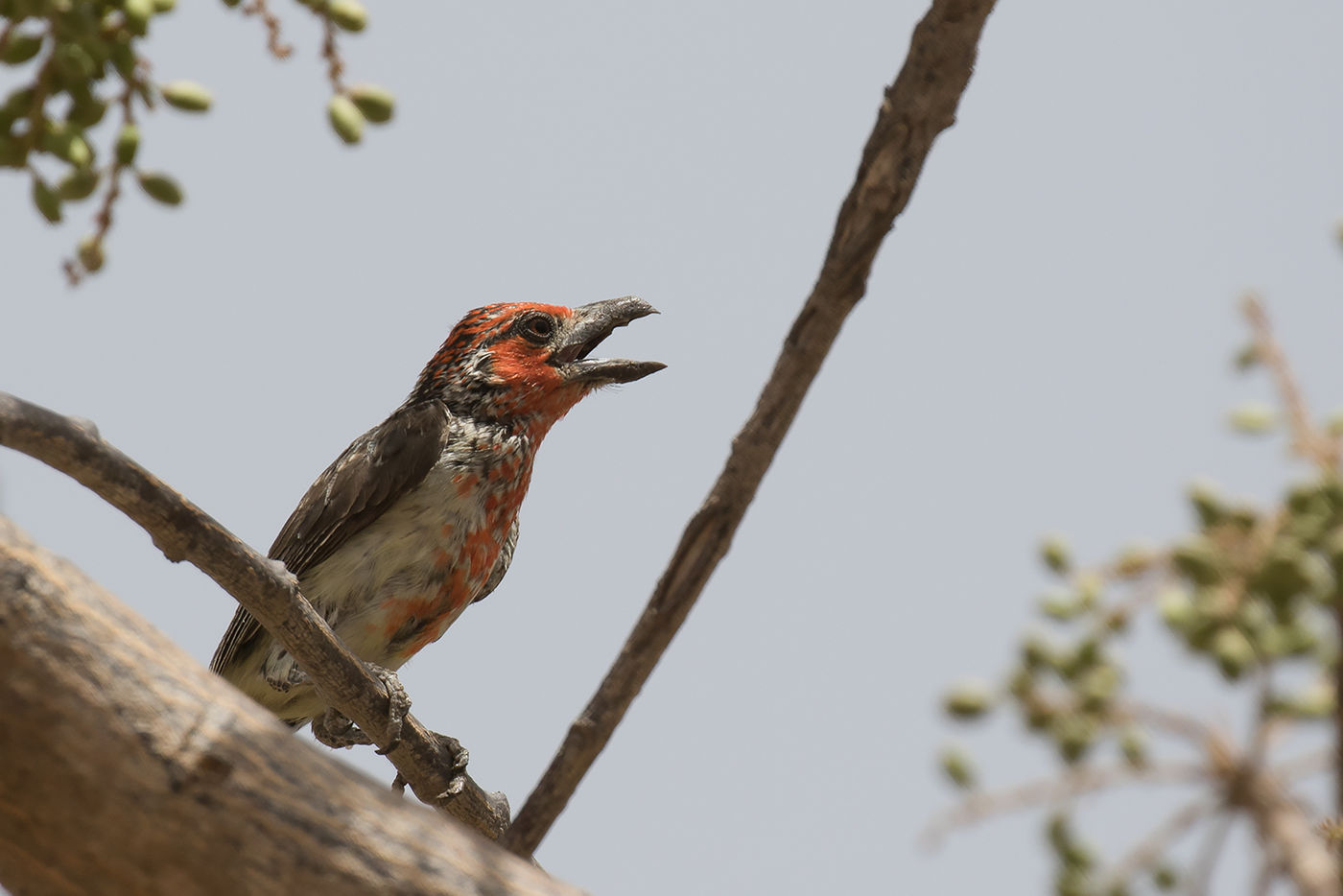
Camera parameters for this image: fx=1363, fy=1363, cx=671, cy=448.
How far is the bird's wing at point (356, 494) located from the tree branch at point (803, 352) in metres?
2.57

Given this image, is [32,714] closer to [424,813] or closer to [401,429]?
[424,813]

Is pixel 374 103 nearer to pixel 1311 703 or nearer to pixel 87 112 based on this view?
pixel 87 112

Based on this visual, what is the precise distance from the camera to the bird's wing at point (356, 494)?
15.7 feet

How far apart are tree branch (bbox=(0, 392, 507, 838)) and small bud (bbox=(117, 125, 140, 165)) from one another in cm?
54

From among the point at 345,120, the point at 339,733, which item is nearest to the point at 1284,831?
the point at 345,120

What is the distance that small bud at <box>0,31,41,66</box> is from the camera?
260 centimetres

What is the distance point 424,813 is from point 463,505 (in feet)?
7.83

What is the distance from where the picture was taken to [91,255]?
287 centimetres

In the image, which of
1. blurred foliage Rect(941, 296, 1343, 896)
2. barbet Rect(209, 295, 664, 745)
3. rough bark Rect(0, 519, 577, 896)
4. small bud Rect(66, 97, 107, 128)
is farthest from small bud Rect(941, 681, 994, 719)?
barbet Rect(209, 295, 664, 745)

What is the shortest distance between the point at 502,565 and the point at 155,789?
9.98ft

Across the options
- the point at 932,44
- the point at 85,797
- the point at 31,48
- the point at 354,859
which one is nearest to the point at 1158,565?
the point at 932,44

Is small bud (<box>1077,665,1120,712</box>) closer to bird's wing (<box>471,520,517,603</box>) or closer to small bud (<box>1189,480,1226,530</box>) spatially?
small bud (<box>1189,480,1226,530</box>)

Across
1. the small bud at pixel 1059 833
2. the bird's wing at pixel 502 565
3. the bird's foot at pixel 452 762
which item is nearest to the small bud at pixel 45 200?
the bird's foot at pixel 452 762

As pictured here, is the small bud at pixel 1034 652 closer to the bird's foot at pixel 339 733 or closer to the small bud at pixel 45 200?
the small bud at pixel 45 200
